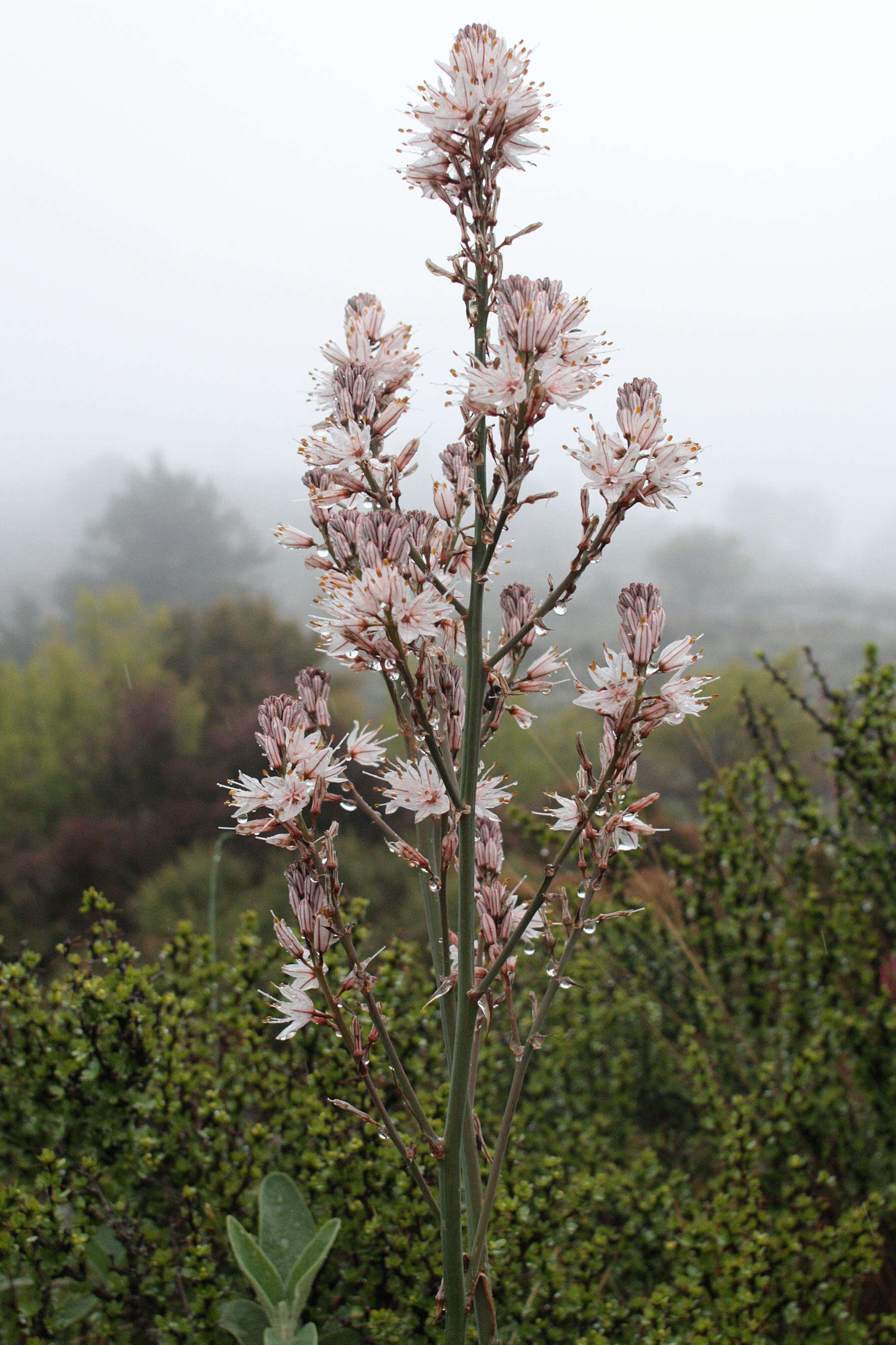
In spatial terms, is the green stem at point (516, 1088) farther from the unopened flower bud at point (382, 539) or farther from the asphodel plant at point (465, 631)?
the unopened flower bud at point (382, 539)

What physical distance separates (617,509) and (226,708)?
4.06 m

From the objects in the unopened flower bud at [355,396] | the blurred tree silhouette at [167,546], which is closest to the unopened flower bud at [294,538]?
the unopened flower bud at [355,396]

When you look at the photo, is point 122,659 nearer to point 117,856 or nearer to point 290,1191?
point 117,856

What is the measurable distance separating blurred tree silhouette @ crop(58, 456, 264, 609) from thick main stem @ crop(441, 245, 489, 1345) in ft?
17.0

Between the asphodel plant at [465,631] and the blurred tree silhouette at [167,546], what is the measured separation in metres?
5.10

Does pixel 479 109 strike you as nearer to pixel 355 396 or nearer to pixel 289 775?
pixel 355 396

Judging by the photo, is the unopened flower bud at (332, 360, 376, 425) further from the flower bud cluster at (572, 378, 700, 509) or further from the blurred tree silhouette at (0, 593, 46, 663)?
the blurred tree silhouette at (0, 593, 46, 663)

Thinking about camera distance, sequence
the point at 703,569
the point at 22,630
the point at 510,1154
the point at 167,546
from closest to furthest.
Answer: the point at 510,1154, the point at 22,630, the point at 167,546, the point at 703,569

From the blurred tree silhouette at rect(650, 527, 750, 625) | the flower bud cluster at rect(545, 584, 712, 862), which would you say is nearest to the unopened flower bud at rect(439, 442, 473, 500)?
the flower bud cluster at rect(545, 584, 712, 862)

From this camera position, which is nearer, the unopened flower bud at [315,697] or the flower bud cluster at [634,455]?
the flower bud cluster at [634,455]

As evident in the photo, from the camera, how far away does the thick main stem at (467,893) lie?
87 centimetres

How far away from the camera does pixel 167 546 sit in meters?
6.81

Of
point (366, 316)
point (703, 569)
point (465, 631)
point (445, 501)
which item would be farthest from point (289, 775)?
point (703, 569)

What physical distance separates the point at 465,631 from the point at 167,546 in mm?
6341
